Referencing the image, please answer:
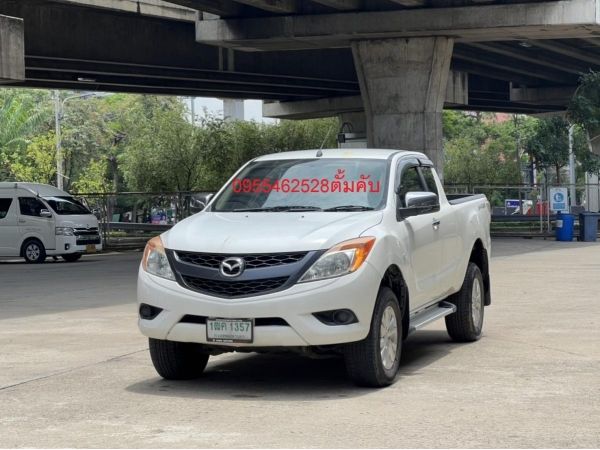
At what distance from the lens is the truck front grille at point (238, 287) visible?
8.83m

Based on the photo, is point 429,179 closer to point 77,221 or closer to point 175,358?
point 175,358

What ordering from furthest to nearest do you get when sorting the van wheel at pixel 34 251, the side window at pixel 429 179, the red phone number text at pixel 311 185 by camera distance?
the van wheel at pixel 34 251 < the side window at pixel 429 179 < the red phone number text at pixel 311 185

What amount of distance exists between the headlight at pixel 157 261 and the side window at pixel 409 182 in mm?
2112

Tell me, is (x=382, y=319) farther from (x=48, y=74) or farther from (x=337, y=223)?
(x=48, y=74)

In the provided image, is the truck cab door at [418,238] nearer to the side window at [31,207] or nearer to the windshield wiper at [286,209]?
the windshield wiper at [286,209]

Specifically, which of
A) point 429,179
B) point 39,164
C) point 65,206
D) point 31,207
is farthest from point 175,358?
point 39,164

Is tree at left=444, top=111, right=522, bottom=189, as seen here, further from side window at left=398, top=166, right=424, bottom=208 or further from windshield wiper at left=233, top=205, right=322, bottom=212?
windshield wiper at left=233, top=205, right=322, bottom=212

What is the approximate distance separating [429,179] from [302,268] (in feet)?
10.4

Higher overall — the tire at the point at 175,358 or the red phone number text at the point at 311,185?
the red phone number text at the point at 311,185

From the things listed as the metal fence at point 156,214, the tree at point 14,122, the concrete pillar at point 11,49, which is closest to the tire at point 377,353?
the concrete pillar at point 11,49

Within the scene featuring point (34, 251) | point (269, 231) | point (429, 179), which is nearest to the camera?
point (269, 231)

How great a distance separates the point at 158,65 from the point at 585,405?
2760 cm

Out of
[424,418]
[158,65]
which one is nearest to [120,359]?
[424,418]

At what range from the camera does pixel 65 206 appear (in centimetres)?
3145
